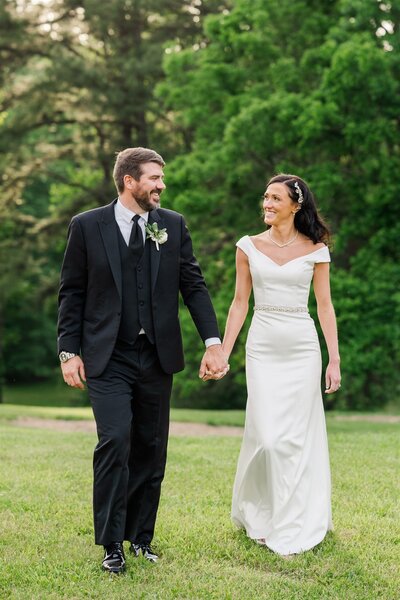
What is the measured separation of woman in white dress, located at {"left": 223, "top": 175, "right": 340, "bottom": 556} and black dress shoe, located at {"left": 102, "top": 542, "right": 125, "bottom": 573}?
101 cm

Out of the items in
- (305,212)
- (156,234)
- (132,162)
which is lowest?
(156,234)

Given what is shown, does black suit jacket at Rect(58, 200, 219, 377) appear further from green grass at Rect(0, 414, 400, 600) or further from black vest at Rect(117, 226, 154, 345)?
green grass at Rect(0, 414, 400, 600)

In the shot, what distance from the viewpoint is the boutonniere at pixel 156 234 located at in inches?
204

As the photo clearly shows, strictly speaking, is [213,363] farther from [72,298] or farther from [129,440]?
[72,298]

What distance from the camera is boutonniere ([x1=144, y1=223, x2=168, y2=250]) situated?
17.0ft

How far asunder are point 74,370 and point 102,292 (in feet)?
1.61

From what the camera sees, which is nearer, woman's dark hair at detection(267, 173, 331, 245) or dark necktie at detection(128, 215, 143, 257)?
dark necktie at detection(128, 215, 143, 257)

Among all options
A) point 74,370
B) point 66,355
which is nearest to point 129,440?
point 74,370

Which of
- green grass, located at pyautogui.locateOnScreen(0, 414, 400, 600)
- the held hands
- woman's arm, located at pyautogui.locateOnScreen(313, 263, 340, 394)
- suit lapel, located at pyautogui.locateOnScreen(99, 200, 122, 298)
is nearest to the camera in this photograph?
green grass, located at pyautogui.locateOnScreen(0, 414, 400, 600)

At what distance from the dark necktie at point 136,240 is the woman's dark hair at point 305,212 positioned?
1.19m

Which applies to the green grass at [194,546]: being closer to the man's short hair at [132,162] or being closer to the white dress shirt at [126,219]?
the white dress shirt at [126,219]

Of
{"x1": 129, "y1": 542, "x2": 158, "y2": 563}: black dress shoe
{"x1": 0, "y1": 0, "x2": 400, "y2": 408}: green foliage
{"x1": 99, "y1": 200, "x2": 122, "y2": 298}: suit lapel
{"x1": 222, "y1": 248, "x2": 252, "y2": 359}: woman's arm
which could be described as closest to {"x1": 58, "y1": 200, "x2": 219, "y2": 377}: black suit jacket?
{"x1": 99, "y1": 200, "x2": 122, "y2": 298}: suit lapel

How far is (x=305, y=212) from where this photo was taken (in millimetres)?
5965

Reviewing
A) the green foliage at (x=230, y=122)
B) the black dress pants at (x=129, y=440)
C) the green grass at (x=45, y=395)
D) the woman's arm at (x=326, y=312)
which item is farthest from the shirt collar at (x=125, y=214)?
the green grass at (x=45, y=395)
